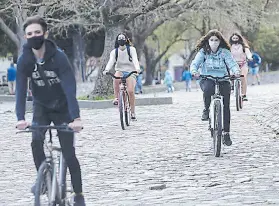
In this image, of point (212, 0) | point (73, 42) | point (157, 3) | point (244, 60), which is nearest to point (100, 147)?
point (244, 60)

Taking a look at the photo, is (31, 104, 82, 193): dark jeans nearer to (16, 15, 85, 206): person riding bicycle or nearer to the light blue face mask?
(16, 15, 85, 206): person riding bicycle

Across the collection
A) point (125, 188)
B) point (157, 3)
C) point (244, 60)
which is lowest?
point (125, 188)

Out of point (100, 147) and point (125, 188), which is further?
point (100, 147)

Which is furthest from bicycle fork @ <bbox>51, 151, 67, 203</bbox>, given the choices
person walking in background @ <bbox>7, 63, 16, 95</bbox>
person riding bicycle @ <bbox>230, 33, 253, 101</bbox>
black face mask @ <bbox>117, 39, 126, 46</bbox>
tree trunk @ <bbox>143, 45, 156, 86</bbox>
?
tree trunk @ <bbox>143, 45, 156, 86</bbox>

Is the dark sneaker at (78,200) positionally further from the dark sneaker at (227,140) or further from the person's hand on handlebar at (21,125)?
the dark sneaker at (227,140)

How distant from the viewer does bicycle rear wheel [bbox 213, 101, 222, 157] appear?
10.1 metres

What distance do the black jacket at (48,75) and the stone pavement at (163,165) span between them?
1.64m

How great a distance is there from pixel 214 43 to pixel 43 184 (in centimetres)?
523

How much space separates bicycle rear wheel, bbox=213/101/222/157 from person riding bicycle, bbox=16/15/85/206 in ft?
13.3

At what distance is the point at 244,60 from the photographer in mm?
17500

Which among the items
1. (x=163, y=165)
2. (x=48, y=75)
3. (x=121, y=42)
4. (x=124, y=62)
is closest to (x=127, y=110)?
(x=124, y=62)

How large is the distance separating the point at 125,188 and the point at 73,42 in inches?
1579

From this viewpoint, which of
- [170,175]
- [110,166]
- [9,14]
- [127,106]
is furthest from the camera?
[9,14]

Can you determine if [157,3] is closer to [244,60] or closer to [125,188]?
[244,60]
